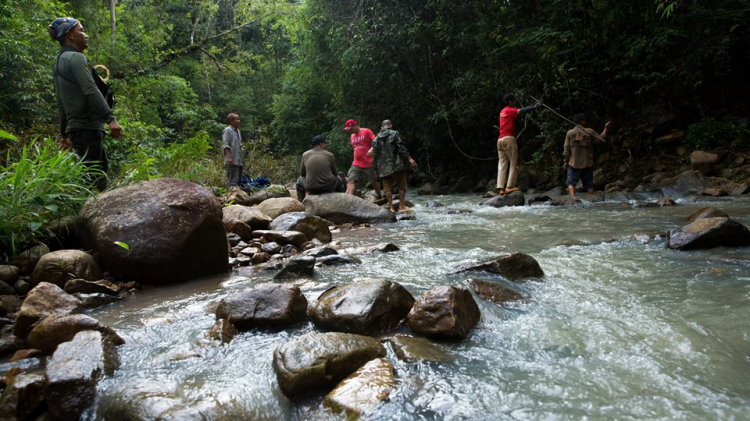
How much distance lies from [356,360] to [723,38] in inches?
418

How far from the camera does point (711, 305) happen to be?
9.02 feet

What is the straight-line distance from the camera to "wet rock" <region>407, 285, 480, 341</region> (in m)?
2.46

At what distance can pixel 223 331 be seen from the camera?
2600 mm

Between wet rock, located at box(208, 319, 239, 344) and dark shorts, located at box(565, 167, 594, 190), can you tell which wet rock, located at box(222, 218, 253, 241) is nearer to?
wet rock, located at box(208, 319, 239, 344)

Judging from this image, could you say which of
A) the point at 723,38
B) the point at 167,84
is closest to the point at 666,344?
the point at 723,38

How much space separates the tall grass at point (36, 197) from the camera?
3.64 meters

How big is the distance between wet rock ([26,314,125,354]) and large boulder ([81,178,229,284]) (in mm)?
1252

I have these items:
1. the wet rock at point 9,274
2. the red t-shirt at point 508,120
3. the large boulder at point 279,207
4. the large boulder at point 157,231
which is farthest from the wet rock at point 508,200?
the wet rock at point 9,274

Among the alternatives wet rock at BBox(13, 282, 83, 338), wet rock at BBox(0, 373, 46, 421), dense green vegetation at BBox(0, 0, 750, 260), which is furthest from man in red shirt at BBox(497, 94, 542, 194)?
wet rock at BBox(0, 373, 46, 421)

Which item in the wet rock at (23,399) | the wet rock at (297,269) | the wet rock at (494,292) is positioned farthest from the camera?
the wet rock at (297,269)

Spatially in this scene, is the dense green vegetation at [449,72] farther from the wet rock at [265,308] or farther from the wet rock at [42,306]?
the wet rock at [265,308]

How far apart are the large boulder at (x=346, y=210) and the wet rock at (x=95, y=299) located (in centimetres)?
471

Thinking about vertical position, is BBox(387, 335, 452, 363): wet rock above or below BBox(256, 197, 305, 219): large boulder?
above

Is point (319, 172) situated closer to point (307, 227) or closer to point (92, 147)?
point (307, 227)
